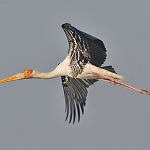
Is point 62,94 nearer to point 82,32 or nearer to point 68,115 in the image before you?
point 68,115

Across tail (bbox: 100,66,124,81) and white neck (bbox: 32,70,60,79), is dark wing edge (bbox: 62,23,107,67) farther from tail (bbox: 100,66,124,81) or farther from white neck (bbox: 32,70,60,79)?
white neck (bbox: 32,70,60,79)

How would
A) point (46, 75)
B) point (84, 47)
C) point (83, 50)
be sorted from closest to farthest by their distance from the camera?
point (84, 47) < point (83, 50) < point (46, 75)

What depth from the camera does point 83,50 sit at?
2388 cm

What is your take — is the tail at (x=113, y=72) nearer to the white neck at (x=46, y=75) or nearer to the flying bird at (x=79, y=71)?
the flying bird at (x=79, y=71)

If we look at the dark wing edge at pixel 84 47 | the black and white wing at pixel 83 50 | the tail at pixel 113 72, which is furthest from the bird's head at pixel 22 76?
the tail at pixel 113 72

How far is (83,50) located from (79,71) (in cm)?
77

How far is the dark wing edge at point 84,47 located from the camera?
907 inches

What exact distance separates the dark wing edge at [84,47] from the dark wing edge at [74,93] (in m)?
1.20

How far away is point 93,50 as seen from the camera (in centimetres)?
2412

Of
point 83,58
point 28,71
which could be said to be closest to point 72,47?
point 83,58

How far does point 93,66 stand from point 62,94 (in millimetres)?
1902

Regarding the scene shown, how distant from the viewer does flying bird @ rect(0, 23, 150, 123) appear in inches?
927

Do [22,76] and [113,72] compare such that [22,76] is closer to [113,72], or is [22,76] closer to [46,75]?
[46,75]

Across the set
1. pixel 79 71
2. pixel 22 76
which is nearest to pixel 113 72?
pixel 79 71
